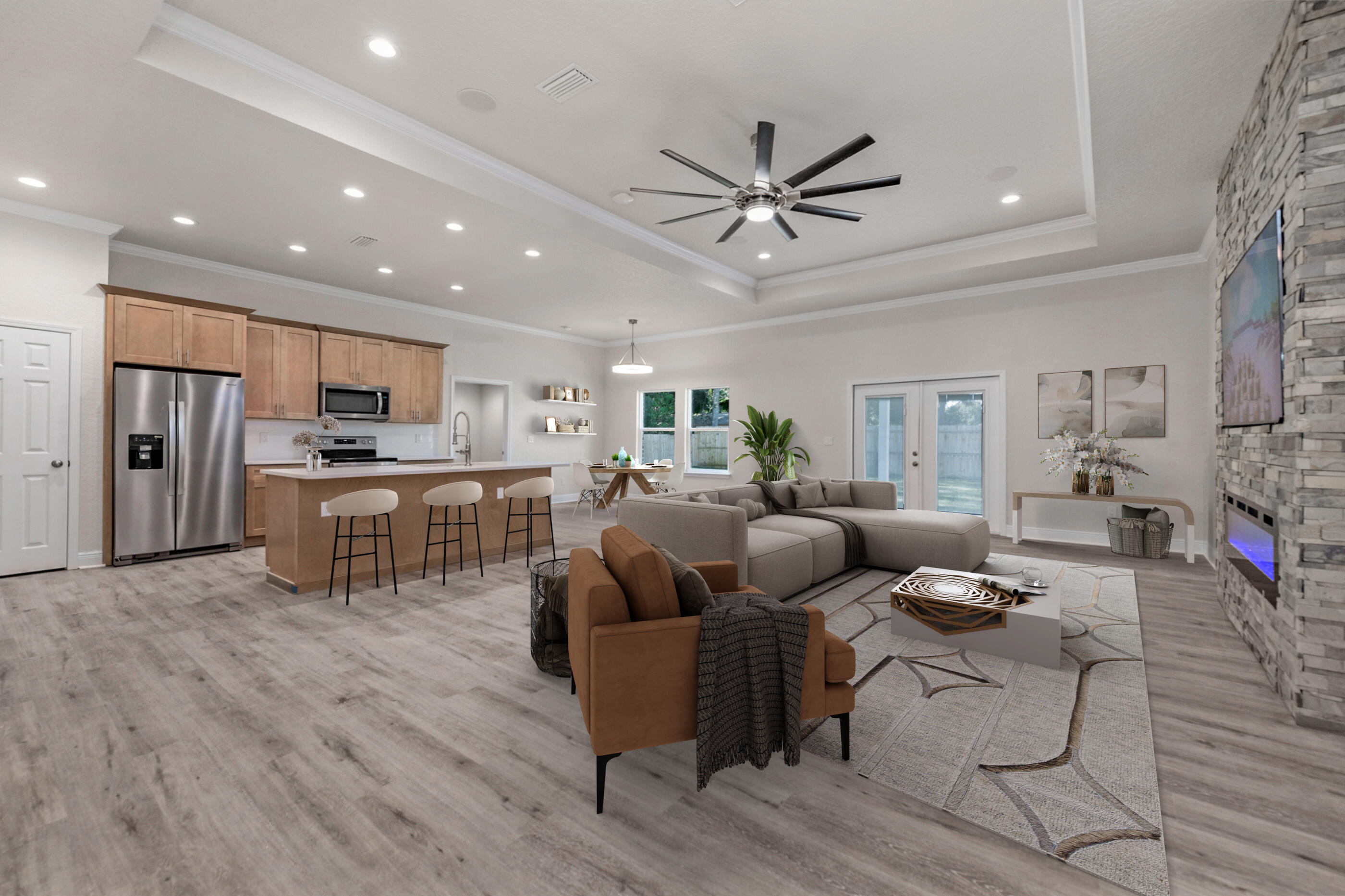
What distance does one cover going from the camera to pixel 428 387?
23.7 feet

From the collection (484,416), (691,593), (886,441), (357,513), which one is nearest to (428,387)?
(484,416)

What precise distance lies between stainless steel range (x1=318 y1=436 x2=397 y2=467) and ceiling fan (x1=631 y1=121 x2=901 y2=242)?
476cm

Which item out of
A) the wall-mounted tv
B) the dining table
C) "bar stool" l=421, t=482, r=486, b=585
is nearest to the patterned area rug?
the wall-mounted tv

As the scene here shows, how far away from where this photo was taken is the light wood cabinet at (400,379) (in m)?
6.78

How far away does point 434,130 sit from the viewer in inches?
139

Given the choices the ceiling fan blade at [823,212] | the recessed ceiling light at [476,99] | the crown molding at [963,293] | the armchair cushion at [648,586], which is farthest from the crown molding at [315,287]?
the armchair cushion at [648,586]

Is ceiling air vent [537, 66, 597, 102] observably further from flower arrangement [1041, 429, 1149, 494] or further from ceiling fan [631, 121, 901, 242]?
flower arrangement [1041, 429, 1149, 494]

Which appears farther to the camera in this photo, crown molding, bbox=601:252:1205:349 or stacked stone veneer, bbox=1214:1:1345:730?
crown molding, bbox=601:252:1205:349

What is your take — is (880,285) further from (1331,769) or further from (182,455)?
(182,455)

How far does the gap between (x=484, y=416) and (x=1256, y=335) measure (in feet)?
28.1

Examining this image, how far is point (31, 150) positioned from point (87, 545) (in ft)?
9.81

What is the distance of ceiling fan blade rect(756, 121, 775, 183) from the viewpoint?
2955 millimetres

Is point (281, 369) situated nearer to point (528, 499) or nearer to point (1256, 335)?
point (528, 499)

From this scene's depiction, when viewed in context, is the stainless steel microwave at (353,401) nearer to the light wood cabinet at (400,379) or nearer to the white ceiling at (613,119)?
the light wood cabinet at (400,379)
